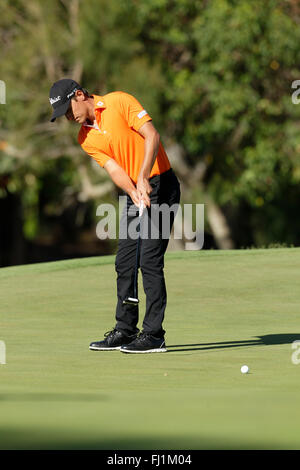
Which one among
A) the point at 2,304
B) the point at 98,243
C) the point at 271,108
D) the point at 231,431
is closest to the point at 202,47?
the point at 271,108

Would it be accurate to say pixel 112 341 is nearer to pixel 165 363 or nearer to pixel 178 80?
pixel 165 363

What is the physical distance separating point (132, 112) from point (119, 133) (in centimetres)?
19

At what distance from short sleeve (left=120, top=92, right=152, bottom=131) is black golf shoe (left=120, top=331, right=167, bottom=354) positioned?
1.53 m


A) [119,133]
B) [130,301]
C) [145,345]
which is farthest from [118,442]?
[119,133]

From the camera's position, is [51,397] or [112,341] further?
[112,341]

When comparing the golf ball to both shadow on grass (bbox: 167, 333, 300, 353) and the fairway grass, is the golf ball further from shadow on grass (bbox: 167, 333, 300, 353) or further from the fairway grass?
shadow on grass (bbox: 167, 333, 300, 353)

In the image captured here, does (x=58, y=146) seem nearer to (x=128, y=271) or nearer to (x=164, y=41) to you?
(x=164, y=41)

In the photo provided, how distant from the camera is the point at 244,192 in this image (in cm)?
2973

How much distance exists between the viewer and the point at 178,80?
93.7ft

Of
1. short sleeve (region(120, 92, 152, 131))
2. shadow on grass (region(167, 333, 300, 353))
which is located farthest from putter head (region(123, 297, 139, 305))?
short sleeve (region(120, 92, 152, 131))

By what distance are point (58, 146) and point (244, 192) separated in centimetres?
536

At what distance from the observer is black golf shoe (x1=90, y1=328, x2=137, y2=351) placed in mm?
7984
